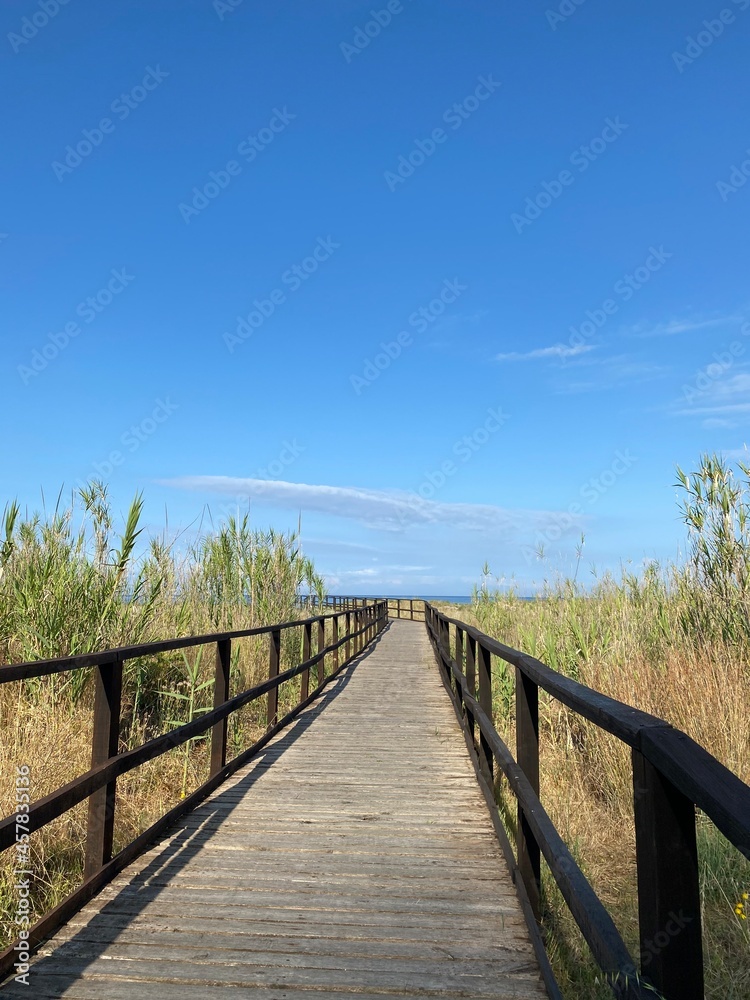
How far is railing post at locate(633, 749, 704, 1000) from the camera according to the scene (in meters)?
1.47

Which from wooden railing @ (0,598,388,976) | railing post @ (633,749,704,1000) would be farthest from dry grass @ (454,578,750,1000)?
wooden railing @ (0,598,388,976)

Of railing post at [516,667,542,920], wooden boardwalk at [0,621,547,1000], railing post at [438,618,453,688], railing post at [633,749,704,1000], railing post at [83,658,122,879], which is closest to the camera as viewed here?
railing post at [633,749,704,1000]

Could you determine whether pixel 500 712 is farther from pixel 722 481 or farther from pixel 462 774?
pixel 722 481

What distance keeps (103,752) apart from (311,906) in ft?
4.05

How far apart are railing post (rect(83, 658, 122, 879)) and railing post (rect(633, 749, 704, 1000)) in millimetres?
2683

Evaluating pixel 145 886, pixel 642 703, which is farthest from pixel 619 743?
pixel 145 886

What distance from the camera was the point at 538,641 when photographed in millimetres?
9047

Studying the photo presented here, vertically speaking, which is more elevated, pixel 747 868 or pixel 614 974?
pixel 614 974

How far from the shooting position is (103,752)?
351 centimetres

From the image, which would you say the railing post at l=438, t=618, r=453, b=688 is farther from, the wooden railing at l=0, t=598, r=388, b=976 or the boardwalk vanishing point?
the wooden railing at l=0, t=598, r=388, b=976

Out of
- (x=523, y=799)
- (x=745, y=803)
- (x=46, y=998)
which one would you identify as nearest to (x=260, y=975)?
(x=46, y=998)

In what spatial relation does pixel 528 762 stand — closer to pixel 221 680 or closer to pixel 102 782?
pixel 102 782

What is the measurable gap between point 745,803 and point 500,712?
26.6ft

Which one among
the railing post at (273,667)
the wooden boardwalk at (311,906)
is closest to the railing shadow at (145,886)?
the wooden boardwalk at (311,906)
